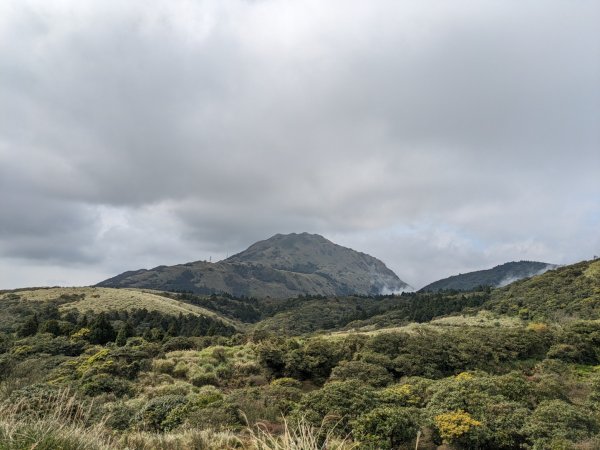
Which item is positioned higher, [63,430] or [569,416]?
[63,430]

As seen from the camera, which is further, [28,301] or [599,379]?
[28,301]

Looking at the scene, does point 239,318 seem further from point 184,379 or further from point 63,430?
point 63,430

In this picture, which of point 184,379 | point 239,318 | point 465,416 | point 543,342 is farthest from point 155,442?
point 239,318

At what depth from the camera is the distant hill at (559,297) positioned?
5147 cm

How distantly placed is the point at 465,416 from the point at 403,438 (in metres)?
2.87

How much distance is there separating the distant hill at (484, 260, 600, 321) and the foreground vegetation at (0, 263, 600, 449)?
537mm

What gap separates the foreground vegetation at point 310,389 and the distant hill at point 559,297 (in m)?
0.54

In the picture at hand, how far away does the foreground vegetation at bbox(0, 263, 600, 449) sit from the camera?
8.66m

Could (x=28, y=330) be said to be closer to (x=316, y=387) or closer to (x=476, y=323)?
(x=316, y=387)

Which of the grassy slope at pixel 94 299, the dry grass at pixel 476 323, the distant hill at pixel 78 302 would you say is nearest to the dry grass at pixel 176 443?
the dry grass at pixel 476 323

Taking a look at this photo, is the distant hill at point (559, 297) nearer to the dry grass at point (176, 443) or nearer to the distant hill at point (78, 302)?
the distant hill at point (78, 302)

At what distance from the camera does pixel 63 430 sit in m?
5.73

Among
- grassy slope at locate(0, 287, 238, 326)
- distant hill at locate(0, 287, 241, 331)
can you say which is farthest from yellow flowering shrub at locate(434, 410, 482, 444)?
grassy slope at locate(0, 287, 238, 326)

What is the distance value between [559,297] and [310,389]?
51.4 meters
